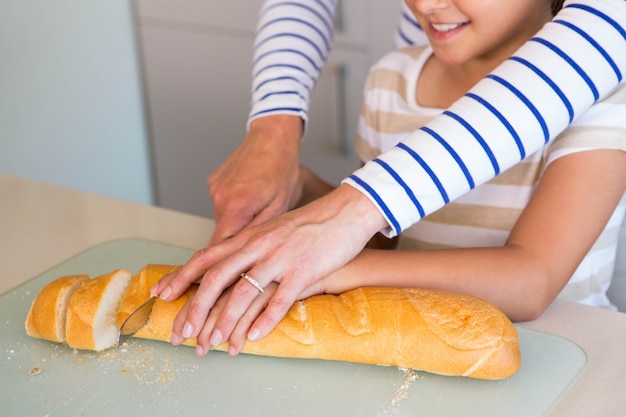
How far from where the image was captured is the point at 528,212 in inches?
37.7

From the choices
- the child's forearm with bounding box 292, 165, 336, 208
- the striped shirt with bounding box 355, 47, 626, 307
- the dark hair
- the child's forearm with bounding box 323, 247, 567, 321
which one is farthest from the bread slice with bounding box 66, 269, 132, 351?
the dark hair

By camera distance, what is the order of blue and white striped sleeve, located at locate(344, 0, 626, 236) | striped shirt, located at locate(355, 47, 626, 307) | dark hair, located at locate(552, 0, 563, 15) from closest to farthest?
1. blue and white striped sleeve, located at locate(344, 0, 626, 236)
2. striped shirt, located at locate(355, 47, 626, 307)
3. dark hair, located at locate(552, 0, 563, 15)

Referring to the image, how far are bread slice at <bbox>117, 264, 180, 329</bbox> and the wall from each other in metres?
1.47

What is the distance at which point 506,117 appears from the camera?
0.87 meters

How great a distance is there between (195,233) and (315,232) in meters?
0.32

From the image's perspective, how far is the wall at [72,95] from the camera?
223cm

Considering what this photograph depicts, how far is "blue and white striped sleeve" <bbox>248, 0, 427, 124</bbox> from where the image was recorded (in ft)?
3.88

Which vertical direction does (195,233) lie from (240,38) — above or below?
below

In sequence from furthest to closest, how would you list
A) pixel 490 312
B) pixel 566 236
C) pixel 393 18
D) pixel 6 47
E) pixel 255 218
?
pixel 6 47
pixel 393 18
pixel 255 218
pixel 566 236
pixel 490 312

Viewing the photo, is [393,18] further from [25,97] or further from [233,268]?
[233,268]

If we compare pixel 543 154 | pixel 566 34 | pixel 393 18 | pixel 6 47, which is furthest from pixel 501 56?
pixel 6 47

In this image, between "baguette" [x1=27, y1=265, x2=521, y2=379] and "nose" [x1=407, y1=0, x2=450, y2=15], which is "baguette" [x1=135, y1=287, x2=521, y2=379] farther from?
"nose" [x1=407, y1=0, x2=450, y2=15]

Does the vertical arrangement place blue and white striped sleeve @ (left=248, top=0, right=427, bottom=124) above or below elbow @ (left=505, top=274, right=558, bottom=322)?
above

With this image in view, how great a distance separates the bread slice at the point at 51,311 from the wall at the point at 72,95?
4.78ft
